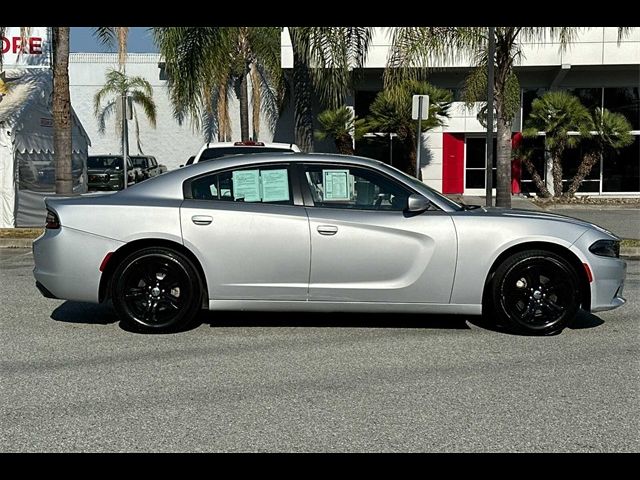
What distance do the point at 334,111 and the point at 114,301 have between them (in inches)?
793

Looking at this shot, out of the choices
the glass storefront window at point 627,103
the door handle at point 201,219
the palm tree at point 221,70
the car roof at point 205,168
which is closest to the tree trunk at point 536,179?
the glass storefront window at point 627,103

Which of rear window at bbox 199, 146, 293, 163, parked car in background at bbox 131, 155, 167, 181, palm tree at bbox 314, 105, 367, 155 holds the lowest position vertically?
rear window at bbox 199, 146, 293, 163

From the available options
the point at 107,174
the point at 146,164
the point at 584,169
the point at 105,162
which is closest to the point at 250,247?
the point at 584,169

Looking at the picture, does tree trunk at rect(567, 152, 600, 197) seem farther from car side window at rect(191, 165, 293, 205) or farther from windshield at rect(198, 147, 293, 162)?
car side window at rect(191, 165, 293, 205)

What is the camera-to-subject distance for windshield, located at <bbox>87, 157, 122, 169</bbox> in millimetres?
29969

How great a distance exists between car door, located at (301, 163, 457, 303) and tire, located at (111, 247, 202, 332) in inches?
41.0

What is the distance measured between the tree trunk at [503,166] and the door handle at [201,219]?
10.1 m

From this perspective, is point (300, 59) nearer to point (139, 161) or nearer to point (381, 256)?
point (381, 256)

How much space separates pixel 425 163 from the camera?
29016mm

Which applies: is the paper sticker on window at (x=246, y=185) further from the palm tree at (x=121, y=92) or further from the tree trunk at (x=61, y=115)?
the palm tree at (x=121, y=92)

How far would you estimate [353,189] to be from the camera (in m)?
6.95

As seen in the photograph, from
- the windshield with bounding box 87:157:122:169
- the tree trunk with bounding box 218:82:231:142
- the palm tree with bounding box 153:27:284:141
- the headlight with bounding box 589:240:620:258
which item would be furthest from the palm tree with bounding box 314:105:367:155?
the headlight with bounding box 589:240:620:258

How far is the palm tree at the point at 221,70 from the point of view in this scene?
14.9m
